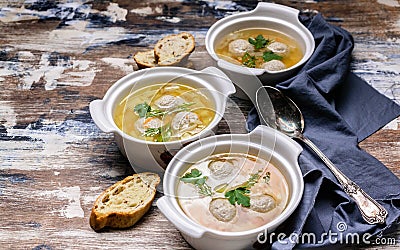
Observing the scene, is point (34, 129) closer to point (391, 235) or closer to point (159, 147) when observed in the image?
point (159, 147)

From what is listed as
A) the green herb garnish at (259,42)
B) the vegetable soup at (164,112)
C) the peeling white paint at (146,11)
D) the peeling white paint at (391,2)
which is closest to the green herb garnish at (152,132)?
the vegetable soup at (164,112)

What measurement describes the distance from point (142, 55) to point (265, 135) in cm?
81

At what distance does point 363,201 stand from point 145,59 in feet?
3.77

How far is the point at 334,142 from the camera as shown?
248 centimetres

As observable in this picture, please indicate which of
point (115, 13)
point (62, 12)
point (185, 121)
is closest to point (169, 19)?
point (115, 13)

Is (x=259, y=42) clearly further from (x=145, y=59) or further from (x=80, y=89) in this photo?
(x=80, y=89)

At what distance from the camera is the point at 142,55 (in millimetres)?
2875

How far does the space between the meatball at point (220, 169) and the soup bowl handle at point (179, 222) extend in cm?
21

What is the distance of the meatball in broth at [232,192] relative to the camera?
2.10 meters

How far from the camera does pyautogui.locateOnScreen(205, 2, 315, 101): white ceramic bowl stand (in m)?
2.62

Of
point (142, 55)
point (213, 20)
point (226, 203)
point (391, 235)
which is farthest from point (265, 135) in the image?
point (213, 20)

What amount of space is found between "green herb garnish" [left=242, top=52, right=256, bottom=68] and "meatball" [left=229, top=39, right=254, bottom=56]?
29 millimetres

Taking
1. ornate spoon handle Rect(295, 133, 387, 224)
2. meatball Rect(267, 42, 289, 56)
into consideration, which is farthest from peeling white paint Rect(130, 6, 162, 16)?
ornate spoon handle Rect(295, 133, 387, 224)

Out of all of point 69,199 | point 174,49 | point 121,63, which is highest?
point 174,49
